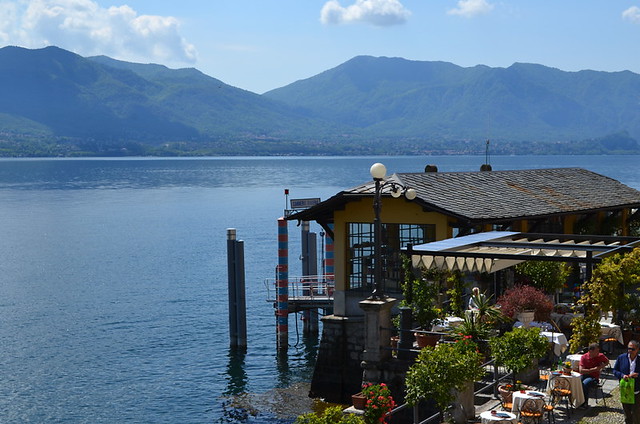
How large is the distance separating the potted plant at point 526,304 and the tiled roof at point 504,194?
396cm

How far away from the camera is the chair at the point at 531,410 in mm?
16844

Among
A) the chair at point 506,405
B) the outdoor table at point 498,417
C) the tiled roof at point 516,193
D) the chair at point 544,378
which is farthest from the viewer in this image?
the tiled roof at point 516,193

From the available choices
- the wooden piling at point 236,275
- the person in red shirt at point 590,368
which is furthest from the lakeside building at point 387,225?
the person in red shirt at point 590,368

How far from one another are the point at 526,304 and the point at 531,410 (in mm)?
6273

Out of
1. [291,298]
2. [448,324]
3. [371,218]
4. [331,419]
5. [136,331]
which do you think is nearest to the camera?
[331,419]

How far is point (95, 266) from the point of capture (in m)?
66.8

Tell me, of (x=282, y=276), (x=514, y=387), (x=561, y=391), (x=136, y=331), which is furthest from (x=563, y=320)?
(x=136, y=331)

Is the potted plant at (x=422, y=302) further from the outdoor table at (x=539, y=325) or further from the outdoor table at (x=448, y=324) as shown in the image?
the outdoor table at (x=539, y=325)

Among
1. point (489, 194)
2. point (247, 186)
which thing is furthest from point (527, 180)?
point (247, 186)

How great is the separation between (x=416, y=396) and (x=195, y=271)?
1886 inches

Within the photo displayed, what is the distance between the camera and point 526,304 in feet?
75.2

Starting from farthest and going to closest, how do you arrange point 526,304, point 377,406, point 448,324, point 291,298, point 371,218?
point 291,298 < point 371,218 < point 448,324 < point 526,304 < point 377,406

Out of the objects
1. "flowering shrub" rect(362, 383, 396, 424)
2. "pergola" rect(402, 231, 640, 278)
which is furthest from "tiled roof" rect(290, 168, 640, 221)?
"flowering shrub" rect(362, 383, 396, 424)

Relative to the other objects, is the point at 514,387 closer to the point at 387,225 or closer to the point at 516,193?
the point at 387,225
